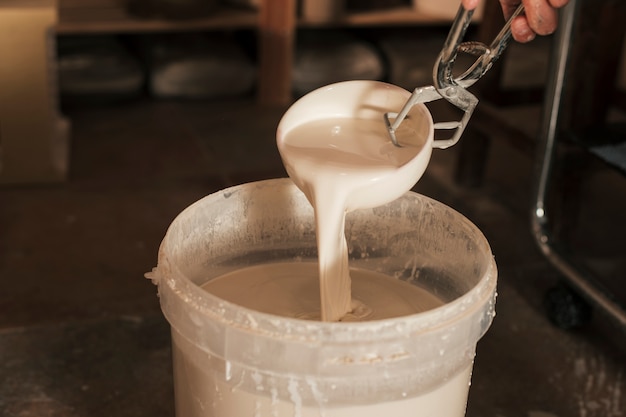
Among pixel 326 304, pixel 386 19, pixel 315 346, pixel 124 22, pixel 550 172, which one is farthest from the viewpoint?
pixel 386 19

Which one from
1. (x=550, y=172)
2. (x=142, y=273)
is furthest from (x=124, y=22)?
(x=550, y=172)

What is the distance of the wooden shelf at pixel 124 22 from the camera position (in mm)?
2279

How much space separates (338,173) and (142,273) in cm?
79

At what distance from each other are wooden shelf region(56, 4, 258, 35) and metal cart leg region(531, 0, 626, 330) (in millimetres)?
1193

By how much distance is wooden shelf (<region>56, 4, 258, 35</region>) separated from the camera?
228 cm

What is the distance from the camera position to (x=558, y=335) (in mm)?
1396

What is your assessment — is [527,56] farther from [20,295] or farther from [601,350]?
[20,295]

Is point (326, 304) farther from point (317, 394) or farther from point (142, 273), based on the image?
point (142, 273)

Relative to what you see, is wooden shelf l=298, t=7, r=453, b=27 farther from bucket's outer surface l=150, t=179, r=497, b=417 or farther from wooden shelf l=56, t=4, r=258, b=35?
bucket's outer surface l=150, t=179, r=497, b=417

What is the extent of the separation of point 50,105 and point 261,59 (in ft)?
2.30

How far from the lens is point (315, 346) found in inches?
→ 29.0

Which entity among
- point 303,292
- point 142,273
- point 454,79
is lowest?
point 142,273

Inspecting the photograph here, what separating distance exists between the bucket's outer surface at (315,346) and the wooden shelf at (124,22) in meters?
1.45

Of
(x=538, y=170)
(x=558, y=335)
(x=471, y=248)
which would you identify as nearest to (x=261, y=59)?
(x=538, y=170)
